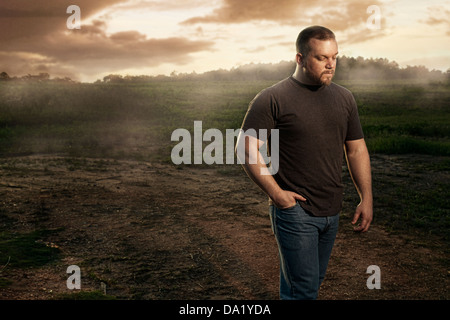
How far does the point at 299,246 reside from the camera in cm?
280

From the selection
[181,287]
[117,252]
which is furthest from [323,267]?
[117,252]

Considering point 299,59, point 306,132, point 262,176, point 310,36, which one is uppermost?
point 310,36

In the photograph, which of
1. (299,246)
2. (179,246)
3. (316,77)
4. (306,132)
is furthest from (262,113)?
(179,246)

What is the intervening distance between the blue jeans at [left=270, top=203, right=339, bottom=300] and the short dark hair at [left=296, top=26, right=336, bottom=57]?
1.01 m

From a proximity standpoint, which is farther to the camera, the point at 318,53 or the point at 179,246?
the point at 179,246

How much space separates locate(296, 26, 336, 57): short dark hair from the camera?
2756 millimetres

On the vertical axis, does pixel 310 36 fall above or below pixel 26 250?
above

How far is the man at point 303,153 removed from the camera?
2768 millimetres

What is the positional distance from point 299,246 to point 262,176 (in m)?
0.52

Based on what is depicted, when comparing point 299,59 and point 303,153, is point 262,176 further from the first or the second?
point 299,59

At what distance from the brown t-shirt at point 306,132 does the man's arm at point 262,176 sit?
81 millimetres
